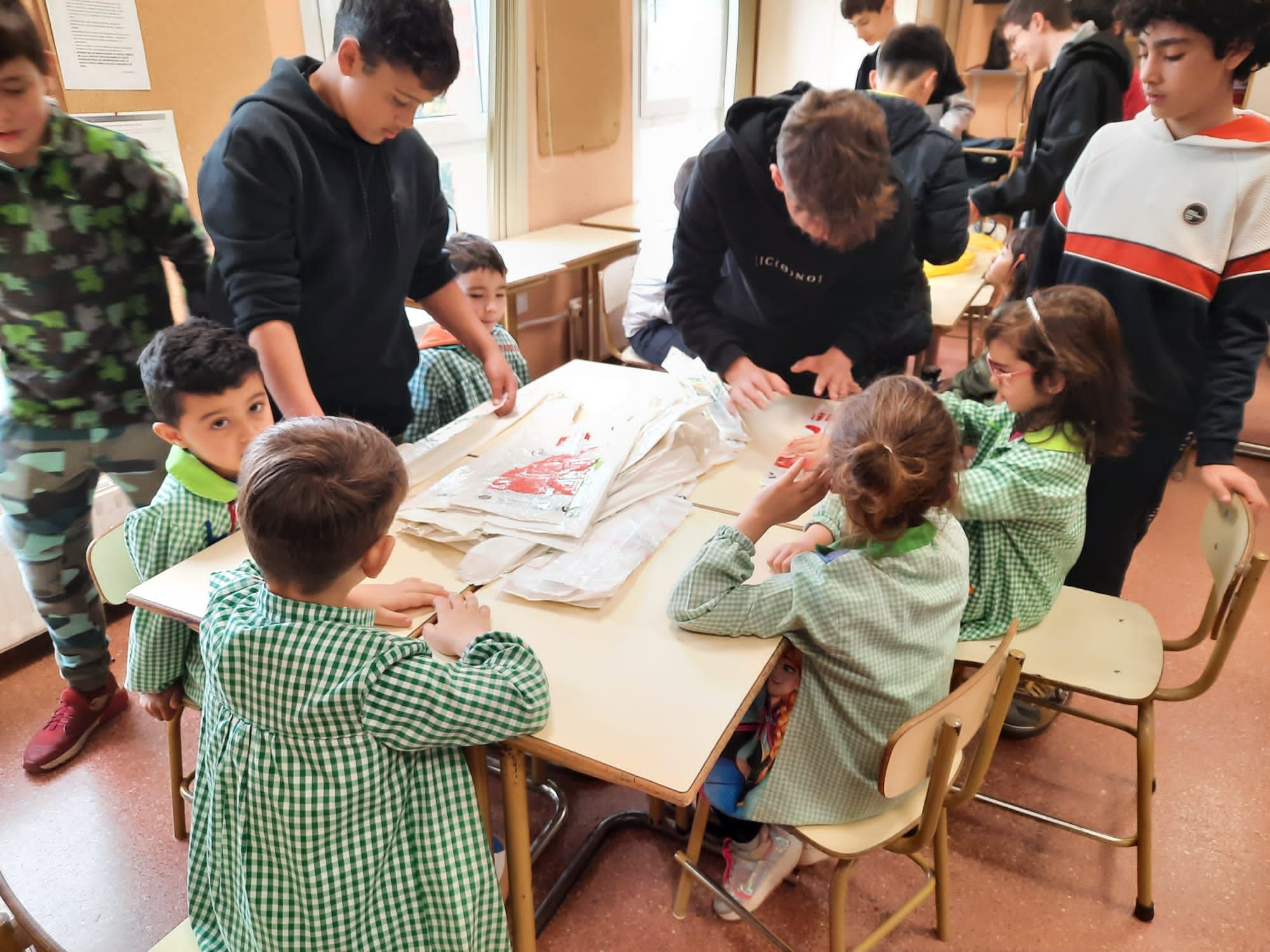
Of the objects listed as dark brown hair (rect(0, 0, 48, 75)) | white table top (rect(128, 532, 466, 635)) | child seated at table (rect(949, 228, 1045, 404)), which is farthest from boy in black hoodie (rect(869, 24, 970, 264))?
dark brown hair (rect(0, 0, 48, 75))

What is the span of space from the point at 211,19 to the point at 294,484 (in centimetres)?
196

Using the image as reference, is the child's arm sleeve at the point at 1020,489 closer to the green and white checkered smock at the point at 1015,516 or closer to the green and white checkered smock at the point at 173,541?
the green and white checkered smock at the point at 1015,516

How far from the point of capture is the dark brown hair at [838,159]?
159cm

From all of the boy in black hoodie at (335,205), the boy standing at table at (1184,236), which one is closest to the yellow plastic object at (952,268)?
the boy standing at table at (1184,236)

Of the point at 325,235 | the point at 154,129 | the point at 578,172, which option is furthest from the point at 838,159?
the point at 578,172

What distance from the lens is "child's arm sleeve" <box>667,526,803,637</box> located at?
1222 mm

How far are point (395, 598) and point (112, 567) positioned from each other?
1.92 ft

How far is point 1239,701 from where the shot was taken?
2.29 metres

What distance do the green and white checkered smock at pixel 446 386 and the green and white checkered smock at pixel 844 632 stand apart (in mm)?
1161

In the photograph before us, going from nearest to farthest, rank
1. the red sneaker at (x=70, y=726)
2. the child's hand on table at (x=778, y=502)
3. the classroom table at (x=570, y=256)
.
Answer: the child's hand on table at (x=778, y=502), the red sneaker at (x=70, y=726), the classroom table at (x=570, y=256)

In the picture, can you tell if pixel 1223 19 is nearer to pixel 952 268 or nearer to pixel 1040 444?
pixel 1040 444

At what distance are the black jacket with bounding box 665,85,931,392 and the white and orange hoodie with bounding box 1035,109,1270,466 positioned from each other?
38 centimetres

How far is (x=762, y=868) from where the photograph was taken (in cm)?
163

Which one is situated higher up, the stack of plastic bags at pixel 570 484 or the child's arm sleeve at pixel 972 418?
the child's arm sleeve at pixel 972 418
